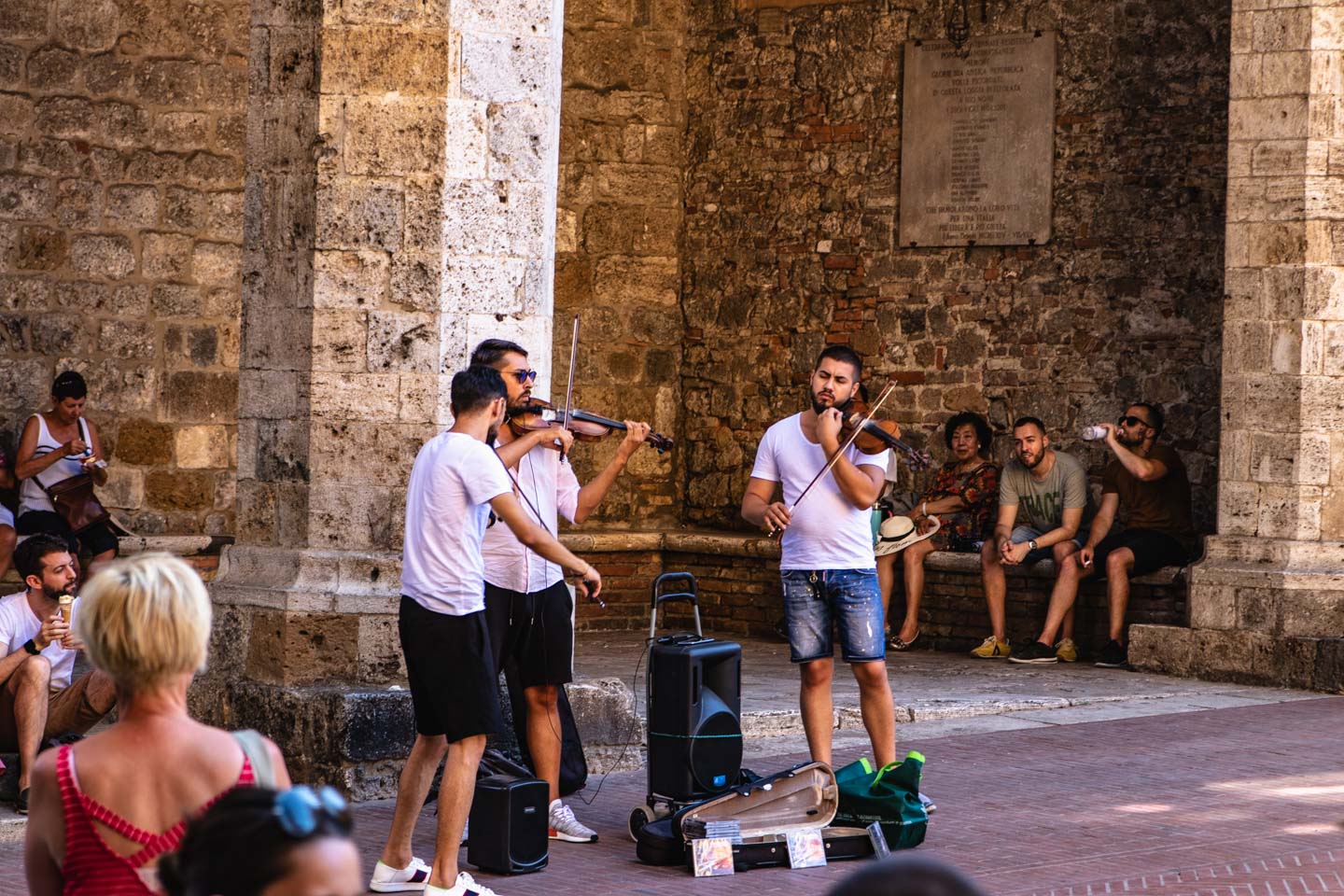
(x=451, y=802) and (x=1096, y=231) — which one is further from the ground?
(x=1096, y=231)

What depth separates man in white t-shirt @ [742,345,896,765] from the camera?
7199 millimetres

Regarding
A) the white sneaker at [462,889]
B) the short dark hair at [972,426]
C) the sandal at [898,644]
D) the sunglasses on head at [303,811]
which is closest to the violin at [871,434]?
the white sneaker at [462,889]

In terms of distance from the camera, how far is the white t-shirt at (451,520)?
19.0 ft

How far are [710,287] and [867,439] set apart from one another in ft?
24.9

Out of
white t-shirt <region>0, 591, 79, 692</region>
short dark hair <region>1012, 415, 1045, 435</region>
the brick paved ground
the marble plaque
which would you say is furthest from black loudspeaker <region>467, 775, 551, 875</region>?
the marble plaque

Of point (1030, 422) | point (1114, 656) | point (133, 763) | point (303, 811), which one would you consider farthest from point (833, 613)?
point (1030, 422)

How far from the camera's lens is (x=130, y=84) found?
12141mm

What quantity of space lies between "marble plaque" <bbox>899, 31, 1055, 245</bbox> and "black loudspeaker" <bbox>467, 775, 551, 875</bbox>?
802 centimetres

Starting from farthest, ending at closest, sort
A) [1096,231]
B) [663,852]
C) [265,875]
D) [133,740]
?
[1096,231]
[663,852]
[133,740]
[265,875]

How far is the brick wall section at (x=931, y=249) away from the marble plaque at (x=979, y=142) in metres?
0.10

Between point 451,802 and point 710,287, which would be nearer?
point 451,802

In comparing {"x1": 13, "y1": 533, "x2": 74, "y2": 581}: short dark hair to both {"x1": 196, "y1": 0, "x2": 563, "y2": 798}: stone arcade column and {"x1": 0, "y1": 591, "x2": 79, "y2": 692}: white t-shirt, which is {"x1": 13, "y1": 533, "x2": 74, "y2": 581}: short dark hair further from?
{"x1": 196, "y1": 0, "x2": 563, "y2": 798}: stone arcade column

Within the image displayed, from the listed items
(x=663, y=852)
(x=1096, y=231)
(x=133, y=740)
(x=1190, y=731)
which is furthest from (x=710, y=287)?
(x=133, y=740)

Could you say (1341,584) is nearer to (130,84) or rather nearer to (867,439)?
(867,439)
